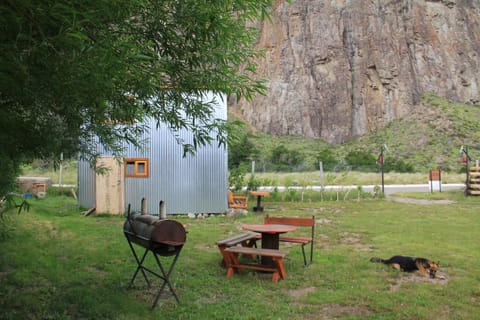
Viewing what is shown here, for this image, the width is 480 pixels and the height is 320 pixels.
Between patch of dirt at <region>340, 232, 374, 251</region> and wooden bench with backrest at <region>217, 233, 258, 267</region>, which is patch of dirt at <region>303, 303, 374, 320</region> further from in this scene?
patch of dirt at <region>340, 232, 374, 251</region>

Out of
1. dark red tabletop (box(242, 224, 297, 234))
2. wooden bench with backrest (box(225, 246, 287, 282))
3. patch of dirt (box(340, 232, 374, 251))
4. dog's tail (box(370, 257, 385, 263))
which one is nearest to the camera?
wooden bench with backrest (box(225, 246, 287, 282))

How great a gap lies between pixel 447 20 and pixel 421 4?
435cm

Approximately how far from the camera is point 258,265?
6723 millimetres

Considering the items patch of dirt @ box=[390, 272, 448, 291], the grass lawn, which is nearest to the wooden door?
the grass lawn

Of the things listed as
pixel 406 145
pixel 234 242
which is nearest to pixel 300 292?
pixel 234 242

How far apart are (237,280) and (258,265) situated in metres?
0.44

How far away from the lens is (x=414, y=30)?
5919 centimetres

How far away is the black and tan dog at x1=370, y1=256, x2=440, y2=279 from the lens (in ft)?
21.8

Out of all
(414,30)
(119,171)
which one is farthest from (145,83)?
(414,30)

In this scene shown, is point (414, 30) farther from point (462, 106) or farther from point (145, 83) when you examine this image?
point (145, 83)

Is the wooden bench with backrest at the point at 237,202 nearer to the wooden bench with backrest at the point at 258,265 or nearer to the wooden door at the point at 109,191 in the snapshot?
the wooden door at the point at 109,191

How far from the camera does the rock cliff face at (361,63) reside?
58.0 metres

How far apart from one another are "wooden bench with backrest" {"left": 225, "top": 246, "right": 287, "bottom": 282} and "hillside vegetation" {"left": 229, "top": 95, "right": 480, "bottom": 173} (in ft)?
112

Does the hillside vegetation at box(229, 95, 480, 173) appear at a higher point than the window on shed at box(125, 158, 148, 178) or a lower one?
higher
